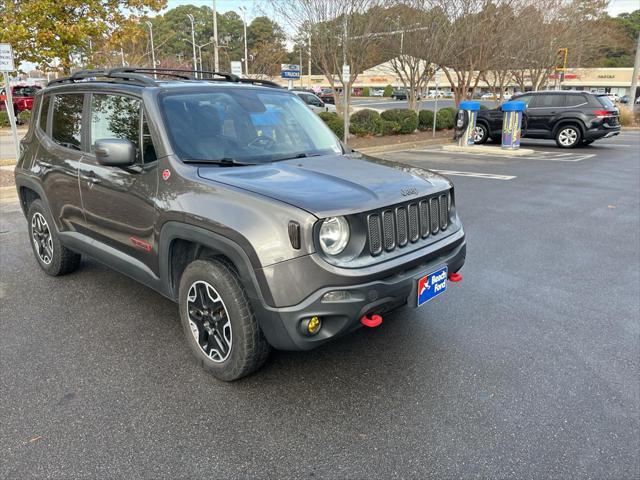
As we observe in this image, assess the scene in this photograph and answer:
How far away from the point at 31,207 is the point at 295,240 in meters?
3.56

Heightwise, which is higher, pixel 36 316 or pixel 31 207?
pixel 31 207

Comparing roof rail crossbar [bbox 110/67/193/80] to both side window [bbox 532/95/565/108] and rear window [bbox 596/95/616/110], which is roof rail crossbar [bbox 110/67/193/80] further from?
rear window [bbox 596/95/616/110]

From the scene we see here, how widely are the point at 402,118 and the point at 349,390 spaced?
58.7 ft

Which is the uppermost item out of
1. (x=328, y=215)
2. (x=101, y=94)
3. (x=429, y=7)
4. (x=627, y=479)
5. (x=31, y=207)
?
(x=429, y=7)

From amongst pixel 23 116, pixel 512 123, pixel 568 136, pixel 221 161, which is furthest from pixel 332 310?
pixel 23 116

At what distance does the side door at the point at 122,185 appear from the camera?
333 cm

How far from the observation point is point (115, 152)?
3.13 metres

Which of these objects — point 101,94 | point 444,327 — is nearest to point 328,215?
point 444,327

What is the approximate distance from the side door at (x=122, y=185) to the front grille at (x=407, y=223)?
146 cm

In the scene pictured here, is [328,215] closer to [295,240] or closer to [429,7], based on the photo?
[295,240]

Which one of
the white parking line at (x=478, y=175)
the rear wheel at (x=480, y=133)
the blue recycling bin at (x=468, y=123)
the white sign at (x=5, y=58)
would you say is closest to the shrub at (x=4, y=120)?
the white sign at (x=5, y=58)

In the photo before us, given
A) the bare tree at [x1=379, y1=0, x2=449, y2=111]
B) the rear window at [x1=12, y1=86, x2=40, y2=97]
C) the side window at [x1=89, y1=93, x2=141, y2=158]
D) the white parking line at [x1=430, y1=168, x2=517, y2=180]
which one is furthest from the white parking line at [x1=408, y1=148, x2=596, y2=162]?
the rear window at [x1=12, y1=86, x2=40, y2=97]

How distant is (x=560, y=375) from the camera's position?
3.22 m

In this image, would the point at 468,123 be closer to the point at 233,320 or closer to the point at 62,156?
the point at 62,156
